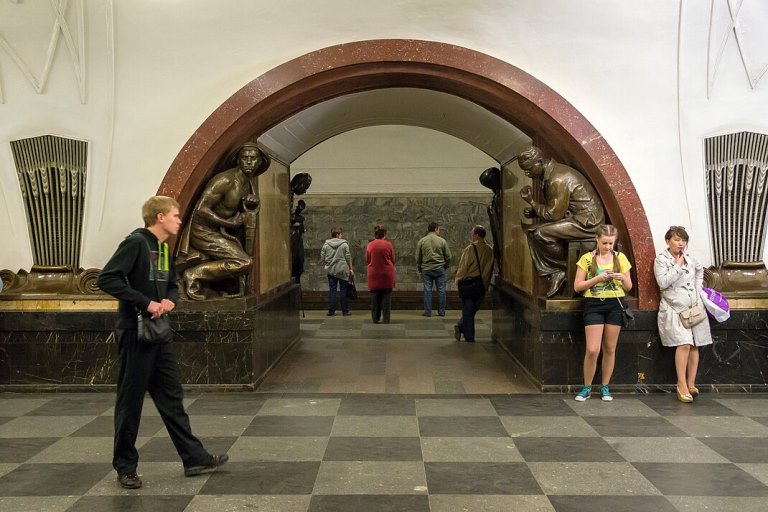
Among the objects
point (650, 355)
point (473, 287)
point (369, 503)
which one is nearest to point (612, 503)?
point (369, 503)

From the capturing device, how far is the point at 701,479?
3.80 metres

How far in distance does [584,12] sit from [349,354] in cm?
432

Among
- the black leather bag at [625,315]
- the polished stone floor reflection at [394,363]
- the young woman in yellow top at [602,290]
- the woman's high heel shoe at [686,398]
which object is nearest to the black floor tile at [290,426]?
the polished stone floor reflection at [394,363]

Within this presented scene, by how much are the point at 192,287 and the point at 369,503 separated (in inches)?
122

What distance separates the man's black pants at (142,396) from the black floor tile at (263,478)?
0.19 m

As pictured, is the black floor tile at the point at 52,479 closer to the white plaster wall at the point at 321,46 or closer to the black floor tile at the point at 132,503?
the black floor tile at the point at 132,503

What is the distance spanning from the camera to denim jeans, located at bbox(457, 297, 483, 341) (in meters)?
8.52

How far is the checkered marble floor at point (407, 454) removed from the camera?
351 cm

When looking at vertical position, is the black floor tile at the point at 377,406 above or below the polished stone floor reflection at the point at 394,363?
below

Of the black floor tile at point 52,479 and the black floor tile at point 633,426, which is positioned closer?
the black floor tile at point 52,479

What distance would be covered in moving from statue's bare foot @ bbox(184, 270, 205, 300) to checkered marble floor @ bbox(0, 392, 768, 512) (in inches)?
33.9

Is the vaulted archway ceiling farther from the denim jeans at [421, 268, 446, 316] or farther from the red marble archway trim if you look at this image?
the denim jeans at [421, 268, 446, 316]

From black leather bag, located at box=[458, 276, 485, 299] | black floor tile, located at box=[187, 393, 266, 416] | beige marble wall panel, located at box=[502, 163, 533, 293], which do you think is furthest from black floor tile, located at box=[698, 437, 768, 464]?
black leather bag, located at box=[458, 276, 485, 299]

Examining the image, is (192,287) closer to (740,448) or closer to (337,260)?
(740,448)
